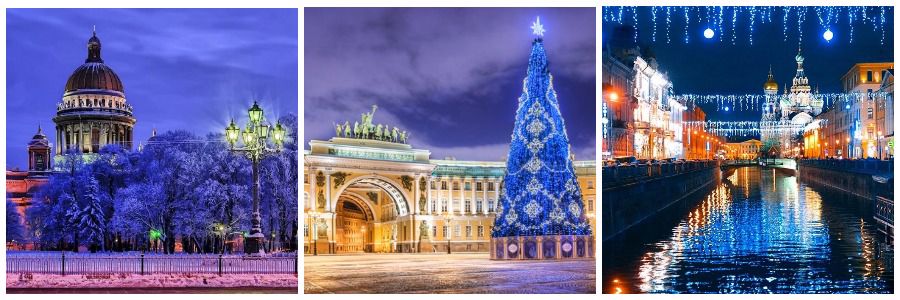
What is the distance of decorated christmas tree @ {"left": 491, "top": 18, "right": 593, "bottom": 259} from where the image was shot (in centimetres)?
1303

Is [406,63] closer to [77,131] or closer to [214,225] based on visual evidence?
[214,225]

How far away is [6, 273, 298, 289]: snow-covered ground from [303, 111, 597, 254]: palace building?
3.65 ft

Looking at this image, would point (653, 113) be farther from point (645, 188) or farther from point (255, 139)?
point (255, 139)

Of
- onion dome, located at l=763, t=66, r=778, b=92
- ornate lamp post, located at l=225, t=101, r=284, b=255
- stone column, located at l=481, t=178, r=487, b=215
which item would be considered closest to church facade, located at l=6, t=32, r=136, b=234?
ornate lamp post, located at l=225, t=101, r=284, b=255

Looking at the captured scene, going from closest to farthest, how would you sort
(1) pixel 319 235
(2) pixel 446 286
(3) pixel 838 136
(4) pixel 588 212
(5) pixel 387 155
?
(2) pixel 446 286
(4) pixel 588 212
(3) pixel 838 136
(1) pixel 319 235
(5) pixel 387 155

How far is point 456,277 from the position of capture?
40.3 ft

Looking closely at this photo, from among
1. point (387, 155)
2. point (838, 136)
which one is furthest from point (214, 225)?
point (838, 136)

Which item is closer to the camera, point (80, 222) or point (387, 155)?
point (80, 222)

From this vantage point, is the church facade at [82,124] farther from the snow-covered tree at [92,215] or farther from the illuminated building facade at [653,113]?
the illuminated building facade at [653,113]

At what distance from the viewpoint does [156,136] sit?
13758 mm

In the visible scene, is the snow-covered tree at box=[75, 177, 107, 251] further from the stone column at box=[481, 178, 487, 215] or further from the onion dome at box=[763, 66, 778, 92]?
the onion dome at box=[763, 66, 778, 92]

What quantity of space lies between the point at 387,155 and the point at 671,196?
4729mm

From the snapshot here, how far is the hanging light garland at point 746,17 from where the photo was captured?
1245 centimetres

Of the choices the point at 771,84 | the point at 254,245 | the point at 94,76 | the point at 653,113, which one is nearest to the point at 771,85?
the point at 771,84
